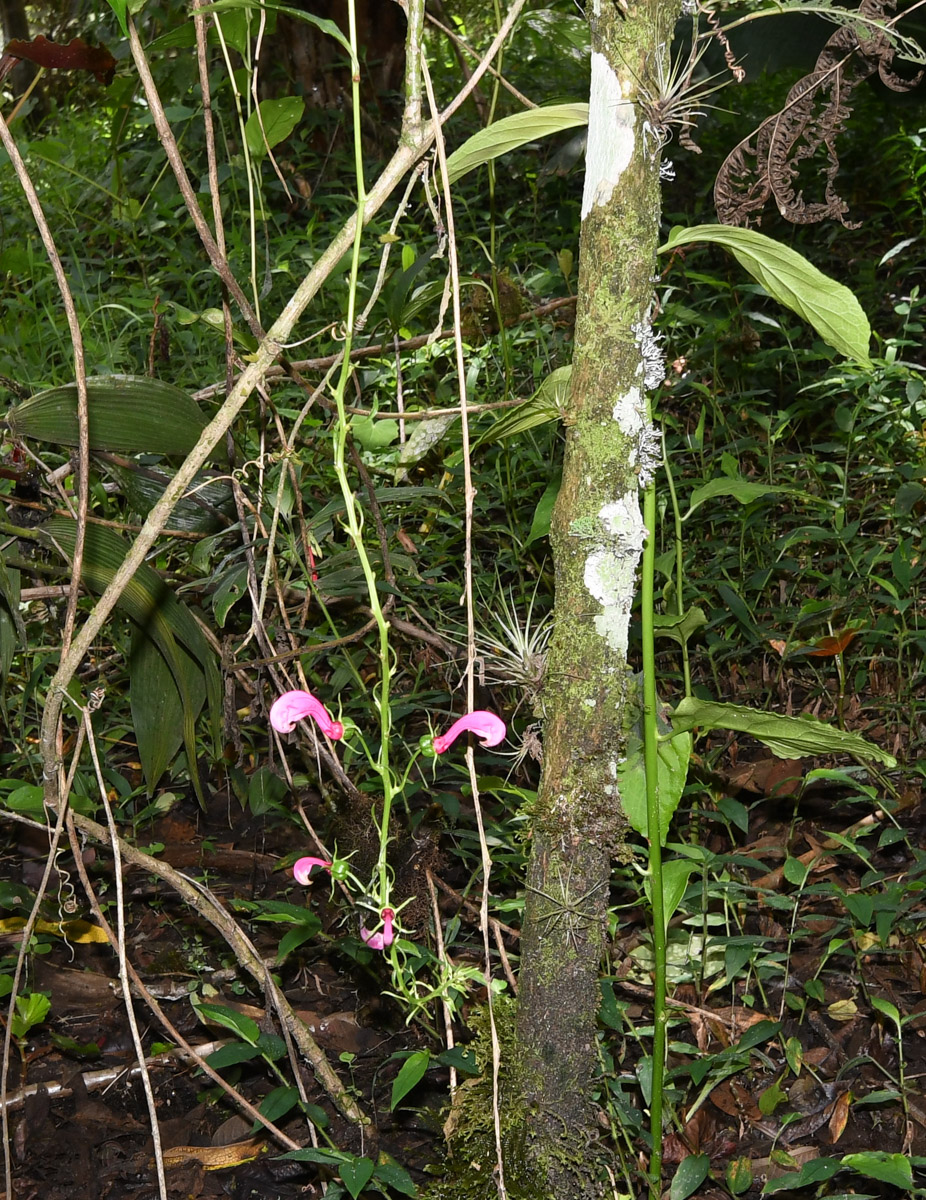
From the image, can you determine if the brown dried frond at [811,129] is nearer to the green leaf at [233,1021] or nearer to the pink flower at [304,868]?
the pink flower at [304,868]

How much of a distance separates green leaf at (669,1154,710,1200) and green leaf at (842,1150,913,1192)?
0.49 feet

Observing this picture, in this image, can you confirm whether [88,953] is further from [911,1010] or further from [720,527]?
[720,527]

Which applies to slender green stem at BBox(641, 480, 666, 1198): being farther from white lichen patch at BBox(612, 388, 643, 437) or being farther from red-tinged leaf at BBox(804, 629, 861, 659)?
red-tinged leaf at BBox(804, 629, 861, 659)

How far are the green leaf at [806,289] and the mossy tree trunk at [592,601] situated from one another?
0.08 metres

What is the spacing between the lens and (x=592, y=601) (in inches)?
39.6

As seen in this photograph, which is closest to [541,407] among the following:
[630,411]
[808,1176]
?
[630,411]

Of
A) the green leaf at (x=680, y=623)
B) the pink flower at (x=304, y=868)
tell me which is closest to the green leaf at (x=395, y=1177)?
the pink flower at (x=304, y=868)

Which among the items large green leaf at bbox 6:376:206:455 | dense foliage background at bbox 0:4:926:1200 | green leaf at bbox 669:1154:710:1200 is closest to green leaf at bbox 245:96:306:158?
dense foliage background at bbox 0:4:926:1200

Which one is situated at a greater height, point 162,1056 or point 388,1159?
point 388,1159

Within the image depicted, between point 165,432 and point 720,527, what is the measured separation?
53.1 inches

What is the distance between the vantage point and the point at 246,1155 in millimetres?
1314

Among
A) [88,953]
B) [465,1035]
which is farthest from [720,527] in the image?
[88,953]

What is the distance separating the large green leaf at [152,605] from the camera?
52.6 inches

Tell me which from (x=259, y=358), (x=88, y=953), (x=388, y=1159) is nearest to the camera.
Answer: (x=259, y=358)
